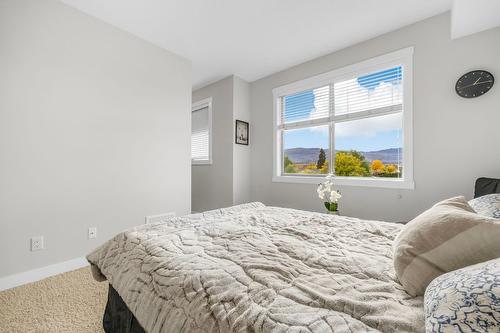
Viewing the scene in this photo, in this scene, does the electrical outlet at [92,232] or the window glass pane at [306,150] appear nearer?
the electrical outlet at [92,232]

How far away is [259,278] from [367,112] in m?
2.75

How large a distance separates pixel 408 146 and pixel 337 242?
6.32 ft

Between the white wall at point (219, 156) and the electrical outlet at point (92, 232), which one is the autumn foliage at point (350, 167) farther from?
the electrical outlet at point (92, 232)

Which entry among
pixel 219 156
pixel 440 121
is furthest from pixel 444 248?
pixel 219 156

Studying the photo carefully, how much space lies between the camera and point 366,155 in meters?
2.91

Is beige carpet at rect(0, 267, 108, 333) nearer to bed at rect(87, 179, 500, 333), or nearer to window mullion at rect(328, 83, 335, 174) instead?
bed at rect(87, 179, 500, 333)

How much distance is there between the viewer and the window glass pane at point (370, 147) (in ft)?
8.79

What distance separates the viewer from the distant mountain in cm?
267

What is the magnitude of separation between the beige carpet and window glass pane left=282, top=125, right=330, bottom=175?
2794 millimetres

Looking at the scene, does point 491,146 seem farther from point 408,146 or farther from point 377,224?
point 377,224

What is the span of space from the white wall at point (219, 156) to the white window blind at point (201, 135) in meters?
0.22

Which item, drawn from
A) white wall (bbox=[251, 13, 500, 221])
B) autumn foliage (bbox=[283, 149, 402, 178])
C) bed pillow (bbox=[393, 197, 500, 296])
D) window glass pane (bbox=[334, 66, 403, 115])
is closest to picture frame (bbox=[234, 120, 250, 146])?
autumn foliage (bbox=[283, 149, 402, 178])

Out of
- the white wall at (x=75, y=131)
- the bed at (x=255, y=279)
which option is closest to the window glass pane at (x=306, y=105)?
the white wall at (x=75, y=131)

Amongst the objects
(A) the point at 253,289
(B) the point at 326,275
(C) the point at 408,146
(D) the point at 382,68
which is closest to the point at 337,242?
(B) the point at 326,275
